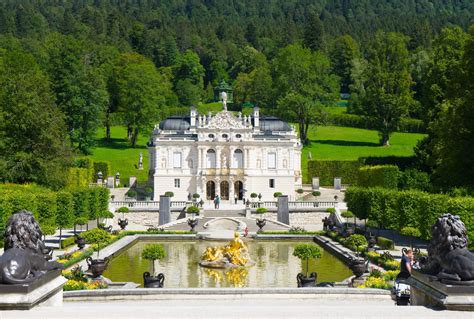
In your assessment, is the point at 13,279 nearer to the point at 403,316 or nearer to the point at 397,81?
the point at 403,316

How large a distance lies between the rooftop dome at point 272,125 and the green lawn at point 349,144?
22.2ft

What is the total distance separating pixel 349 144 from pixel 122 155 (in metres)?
26.1

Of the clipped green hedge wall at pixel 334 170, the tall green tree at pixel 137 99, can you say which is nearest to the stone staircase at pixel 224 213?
the clipped green hedge wall at pixel 334 170

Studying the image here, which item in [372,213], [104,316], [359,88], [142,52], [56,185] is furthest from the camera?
[142,52]

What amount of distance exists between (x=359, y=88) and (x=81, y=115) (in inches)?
1813

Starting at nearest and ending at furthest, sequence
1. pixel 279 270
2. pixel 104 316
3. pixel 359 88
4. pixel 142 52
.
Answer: pixel 104 316 < pixel 279 270 < pixel 359 88 < pixel 142 52

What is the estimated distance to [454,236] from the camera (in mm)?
10969

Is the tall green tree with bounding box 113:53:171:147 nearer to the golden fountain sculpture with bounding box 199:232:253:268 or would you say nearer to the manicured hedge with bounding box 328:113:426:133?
the manicured hedge with bounding box 328:113:426:133

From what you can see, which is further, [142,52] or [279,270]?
[142,52]

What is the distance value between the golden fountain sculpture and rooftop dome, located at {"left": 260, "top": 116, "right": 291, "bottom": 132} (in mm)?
36180

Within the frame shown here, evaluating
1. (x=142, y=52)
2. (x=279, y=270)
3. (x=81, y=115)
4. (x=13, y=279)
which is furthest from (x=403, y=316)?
(x=142, y=52)

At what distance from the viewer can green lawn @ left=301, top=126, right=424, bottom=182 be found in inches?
2980

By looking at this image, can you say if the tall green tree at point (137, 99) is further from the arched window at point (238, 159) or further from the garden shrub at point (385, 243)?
the garden shrub at point (385, 243)

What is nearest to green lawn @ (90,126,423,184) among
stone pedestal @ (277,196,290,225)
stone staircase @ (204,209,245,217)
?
stone staircase @ (204,209,245,217)
